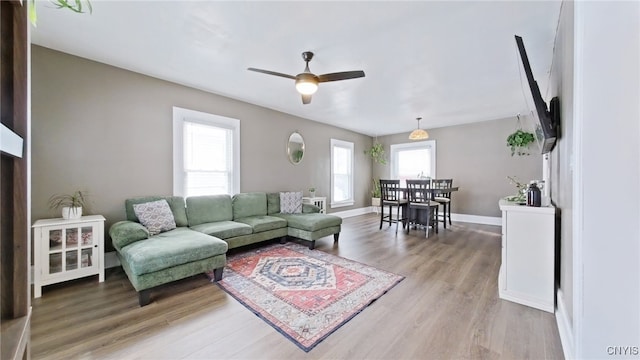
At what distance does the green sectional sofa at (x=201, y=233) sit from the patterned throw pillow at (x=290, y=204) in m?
0.09

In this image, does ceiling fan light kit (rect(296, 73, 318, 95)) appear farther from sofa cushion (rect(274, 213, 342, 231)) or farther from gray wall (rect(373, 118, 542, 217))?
gray wall (rect(373, 118, 542, 217))

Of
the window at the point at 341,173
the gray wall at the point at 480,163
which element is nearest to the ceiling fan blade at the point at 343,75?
the window at the point at 341,173

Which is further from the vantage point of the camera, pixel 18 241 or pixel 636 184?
pixel 636 184

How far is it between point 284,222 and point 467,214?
15.5 ft

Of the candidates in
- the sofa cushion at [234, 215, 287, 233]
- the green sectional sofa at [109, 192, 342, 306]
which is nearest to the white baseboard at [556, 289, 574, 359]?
the green sectional sofa at [109, 192, 342, 306]

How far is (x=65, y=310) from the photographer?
2.11 metres

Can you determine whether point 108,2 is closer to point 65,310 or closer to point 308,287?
point 65,310

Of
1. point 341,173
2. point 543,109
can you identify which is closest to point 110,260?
point 543,109

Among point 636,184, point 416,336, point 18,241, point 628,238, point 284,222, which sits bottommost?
point 416,336

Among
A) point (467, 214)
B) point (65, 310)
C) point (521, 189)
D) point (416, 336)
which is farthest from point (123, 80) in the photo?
point (467, 214)

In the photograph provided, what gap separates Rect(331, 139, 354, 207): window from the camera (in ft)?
21.5

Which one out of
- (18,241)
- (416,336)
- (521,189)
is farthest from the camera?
(521,189)

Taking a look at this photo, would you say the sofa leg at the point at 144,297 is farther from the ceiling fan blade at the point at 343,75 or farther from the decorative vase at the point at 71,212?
the ceiling fan blade at the point at 343,75

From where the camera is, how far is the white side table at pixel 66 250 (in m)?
2.36
